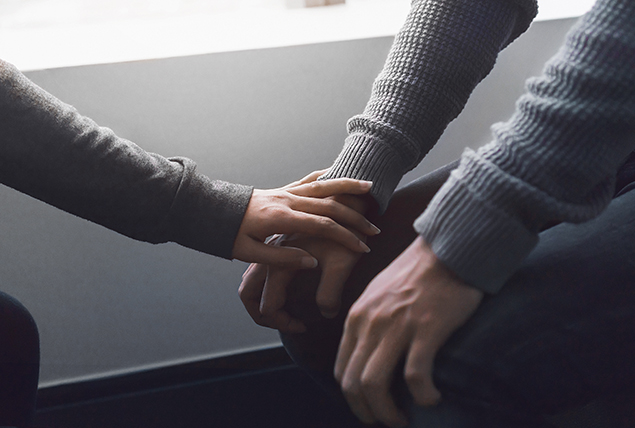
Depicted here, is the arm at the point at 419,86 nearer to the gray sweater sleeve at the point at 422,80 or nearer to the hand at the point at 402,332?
the gray sweater sleeve at the point at 422,80

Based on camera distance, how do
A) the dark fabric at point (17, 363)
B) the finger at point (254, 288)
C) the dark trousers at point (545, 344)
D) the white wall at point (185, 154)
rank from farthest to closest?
1. the white wall at point (185, 154)
2. the finger at point (254, 288)
3. the dark fabric at point (17, 363)
4. the dark trousers at point (545, 344)

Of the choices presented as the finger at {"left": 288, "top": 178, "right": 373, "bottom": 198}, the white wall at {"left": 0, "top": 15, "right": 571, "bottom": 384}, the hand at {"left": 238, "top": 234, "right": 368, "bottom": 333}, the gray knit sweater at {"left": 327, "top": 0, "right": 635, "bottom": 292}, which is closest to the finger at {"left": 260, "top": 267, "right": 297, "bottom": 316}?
the hand at {"left": 238, "top": 234, "right": 368, "bottom": 333}

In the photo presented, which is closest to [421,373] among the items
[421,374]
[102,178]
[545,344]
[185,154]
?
[421,374]

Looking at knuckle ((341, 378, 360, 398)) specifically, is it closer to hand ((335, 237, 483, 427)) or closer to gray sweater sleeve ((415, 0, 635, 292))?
hand ((335, 237, 483, 427))

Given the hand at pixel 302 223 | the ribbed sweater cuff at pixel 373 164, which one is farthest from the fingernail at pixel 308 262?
the ribbed sweater cuff at pixel 373 164

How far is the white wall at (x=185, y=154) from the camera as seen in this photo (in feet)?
2.78

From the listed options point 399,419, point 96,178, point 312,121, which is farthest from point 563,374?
point 312,121

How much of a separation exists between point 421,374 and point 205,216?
1.07ft

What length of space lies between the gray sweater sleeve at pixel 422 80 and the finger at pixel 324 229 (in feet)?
0.23

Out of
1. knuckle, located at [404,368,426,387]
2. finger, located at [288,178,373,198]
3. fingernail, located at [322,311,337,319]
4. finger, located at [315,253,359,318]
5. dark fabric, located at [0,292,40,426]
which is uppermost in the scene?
finger, located at [288,178,373,198]

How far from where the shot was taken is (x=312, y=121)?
3.04 feet

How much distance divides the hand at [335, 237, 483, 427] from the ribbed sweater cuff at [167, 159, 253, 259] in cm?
23

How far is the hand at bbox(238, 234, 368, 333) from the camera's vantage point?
21.4 inches

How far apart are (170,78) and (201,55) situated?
2.8 inches
